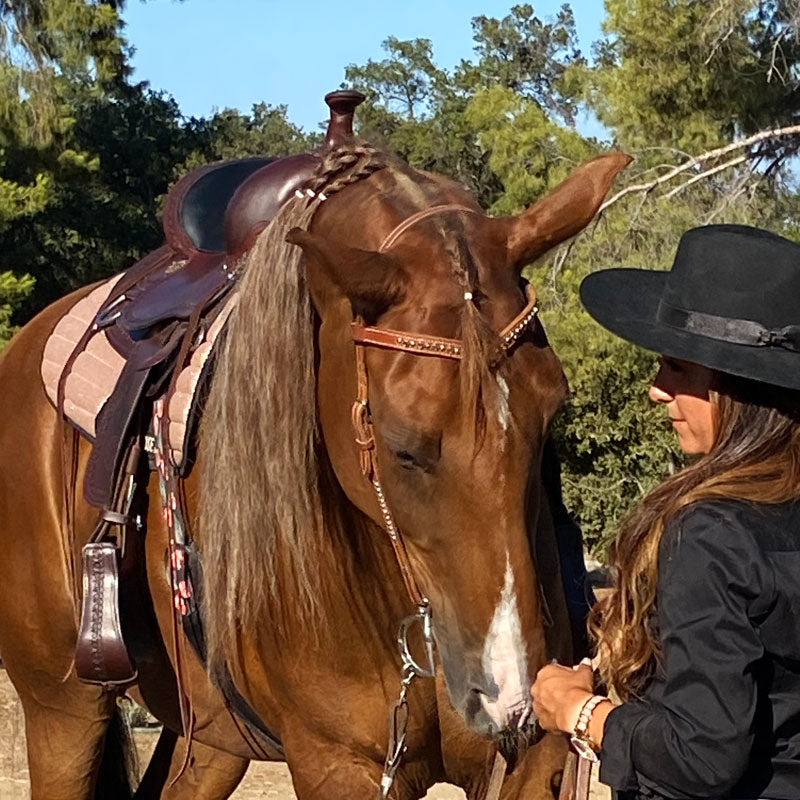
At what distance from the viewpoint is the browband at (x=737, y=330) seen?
161cm

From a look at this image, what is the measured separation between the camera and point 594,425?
10141 millimetres

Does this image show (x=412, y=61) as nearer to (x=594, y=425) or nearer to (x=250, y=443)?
(x=594, y=425)

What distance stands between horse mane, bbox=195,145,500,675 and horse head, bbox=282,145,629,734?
0.27ft

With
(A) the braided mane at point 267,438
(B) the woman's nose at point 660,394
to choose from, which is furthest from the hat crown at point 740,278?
(A) the braided mane at point 267,438

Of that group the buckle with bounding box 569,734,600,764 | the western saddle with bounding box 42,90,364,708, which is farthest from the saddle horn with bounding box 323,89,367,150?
the buckle with bounding box 569,734,600,764

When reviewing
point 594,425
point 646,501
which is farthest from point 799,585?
point 594,425

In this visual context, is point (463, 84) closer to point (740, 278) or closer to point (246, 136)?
point (246, 136)

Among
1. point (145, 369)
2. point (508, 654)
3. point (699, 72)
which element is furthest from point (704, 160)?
point (508, 654)

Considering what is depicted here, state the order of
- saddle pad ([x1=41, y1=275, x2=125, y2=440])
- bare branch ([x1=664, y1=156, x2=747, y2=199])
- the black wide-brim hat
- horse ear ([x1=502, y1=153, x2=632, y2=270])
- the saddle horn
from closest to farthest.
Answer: the black wide-brim hat < horse ear ([x1=502, y1=153, x2=632, y2=270]) < the saddle horn < saddle pad ([x1=41, y1=275, x2=125, y2=440]) < bare branch ([x1=664, y1=156, x2=747, y2=199])

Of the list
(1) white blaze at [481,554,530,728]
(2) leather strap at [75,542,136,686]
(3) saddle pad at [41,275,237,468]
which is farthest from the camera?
(2) leather strap at [75,542,136,686]

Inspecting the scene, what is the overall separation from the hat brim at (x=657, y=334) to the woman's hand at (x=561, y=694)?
1.52ft

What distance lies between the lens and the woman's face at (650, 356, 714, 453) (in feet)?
5.50

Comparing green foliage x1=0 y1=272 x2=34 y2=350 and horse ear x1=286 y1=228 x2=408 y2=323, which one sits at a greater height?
→ green foliage x1=0 y1=272 x2=34 y2=350

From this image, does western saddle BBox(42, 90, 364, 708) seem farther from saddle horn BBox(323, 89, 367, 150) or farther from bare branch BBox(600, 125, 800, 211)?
bare branch BBox(600, 125, 800, 211)
